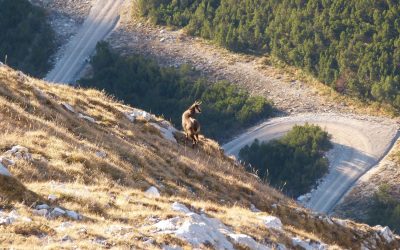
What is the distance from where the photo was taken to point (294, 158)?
6850 centimetres

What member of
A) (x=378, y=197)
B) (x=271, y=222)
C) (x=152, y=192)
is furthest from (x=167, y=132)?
(x=378, y=197)

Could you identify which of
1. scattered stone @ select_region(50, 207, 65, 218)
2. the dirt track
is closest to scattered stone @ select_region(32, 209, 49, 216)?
scattered stone @ select_region(50, 207, 65, 218)

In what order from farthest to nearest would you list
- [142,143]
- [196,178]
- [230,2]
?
[230,2]
[142,143]
[196,178]

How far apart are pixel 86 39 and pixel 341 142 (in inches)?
1564

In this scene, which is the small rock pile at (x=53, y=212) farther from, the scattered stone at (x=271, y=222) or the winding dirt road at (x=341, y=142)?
the winding dirt road at (x=341, y=142)

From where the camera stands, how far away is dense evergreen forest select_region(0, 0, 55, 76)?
88.1m

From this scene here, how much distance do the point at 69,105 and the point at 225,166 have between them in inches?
265

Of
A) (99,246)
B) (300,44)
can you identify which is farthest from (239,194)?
(300,44)

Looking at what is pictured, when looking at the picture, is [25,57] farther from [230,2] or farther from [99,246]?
[99,246]

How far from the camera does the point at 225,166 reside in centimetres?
2770

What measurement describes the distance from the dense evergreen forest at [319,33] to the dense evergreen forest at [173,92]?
348 inches

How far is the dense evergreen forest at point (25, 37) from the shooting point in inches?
3469

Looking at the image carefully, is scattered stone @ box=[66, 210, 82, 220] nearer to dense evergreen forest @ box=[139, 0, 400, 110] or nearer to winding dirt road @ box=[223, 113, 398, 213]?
winding dirt road @ box=[223, 113, 398, 213]

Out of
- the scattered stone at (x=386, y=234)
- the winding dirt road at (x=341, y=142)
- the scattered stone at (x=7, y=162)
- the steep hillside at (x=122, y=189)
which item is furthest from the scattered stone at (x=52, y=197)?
the winding dirt road at (x=341, y=142)
